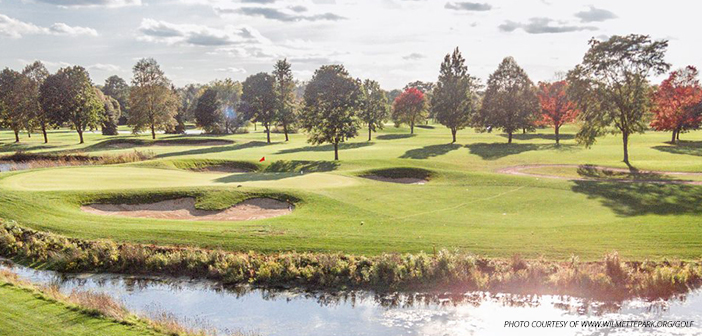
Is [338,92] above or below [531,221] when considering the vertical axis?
above

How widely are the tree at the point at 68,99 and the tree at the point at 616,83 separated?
3045 inches

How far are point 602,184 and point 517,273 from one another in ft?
70.0

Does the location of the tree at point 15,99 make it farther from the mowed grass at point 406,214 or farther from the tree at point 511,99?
the tree at point 511,99

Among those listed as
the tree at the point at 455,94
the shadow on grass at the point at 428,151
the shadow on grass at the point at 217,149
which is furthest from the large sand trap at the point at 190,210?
the tree at the point at 455,94

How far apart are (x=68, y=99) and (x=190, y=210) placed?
6634 centimetres

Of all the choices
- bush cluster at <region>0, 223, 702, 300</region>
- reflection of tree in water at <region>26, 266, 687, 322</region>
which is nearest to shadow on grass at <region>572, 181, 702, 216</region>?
bush cluster at <region>0, 223, 702, 300</region>

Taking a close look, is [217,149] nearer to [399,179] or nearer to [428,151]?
[428,151]

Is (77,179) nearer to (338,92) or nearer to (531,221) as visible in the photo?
(338,92)

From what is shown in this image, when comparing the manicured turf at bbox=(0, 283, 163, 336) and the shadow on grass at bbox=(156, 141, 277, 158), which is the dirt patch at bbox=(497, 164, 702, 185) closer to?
the manicured turf at bbox=(0, 283, 163, 336)

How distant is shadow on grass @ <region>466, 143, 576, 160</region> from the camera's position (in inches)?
2504

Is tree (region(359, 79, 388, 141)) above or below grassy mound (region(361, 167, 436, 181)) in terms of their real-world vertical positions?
above

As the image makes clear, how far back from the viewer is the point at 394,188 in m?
38.2

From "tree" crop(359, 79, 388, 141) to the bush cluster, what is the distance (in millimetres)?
67251

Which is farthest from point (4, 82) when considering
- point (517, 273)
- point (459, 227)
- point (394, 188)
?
point (517, 273)
